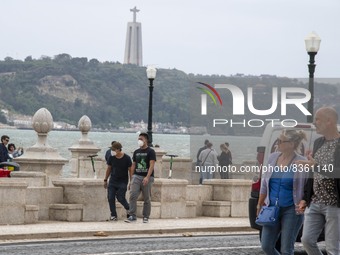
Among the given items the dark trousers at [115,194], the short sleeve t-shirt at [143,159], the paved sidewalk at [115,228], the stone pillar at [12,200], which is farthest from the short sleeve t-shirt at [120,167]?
the stone pillar at [12,200]

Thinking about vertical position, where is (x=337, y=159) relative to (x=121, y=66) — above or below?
below

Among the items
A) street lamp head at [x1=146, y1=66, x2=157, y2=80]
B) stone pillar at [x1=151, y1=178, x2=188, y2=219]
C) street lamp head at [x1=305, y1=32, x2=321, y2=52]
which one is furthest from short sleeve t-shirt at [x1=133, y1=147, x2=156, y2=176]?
street lamp head at [x1=146, y1=66, x2=157, y2=80]

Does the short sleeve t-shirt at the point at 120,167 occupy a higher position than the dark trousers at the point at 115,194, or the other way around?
the short sleeve t-shirt at the point at 120,167

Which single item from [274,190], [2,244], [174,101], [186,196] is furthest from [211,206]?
[174,101]

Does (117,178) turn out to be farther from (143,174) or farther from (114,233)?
(114,233)

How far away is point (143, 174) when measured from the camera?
79.5ft

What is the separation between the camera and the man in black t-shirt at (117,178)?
80.1 ft

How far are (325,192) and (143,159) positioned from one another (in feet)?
34.5

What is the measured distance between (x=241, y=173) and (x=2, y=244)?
698 inches

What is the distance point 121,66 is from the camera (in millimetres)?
195250

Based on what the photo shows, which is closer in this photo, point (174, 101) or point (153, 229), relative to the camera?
point (153, 229)

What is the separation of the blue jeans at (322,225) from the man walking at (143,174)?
10.2 meters

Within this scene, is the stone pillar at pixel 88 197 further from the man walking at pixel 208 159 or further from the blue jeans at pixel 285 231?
the blue jeans at pixel 285 231

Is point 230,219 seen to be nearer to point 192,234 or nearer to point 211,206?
point 211,206
